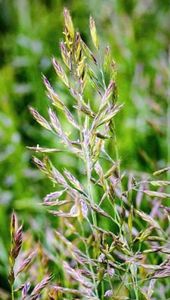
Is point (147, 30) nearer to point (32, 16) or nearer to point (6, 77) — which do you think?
point (32, 16)

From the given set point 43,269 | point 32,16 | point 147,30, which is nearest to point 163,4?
point 147,30

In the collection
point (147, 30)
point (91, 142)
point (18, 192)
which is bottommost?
point (18, 192)

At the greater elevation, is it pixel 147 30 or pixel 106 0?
pixel 106 0

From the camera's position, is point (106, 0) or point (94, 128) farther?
point (106, 0)

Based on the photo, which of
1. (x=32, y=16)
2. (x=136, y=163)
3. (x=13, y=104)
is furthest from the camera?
(x=32, y=16)

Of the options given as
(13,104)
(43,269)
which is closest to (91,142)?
(43,269)

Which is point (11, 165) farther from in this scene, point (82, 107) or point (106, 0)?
point (82, 107)

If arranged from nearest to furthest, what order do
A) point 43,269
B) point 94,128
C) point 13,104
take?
point 94,128, point 43,269, point 13,104
